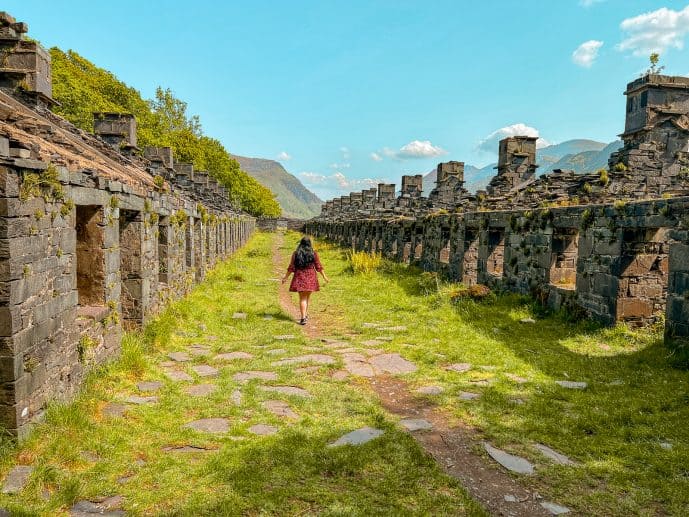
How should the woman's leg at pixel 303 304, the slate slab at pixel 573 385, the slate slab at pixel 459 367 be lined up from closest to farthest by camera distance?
the slate slab at pixel 573 385, the slate slab at pixel 459 367, the woman's leg at pixel 303 304

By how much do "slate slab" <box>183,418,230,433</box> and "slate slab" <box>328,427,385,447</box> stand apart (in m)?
1.15

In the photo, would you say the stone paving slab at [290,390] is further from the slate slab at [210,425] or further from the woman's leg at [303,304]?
the woman's leg at [303,304]

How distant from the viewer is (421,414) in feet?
16.6

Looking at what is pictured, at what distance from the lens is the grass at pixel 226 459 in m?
3.39

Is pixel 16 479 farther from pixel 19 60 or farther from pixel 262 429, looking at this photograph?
pixel 19 60

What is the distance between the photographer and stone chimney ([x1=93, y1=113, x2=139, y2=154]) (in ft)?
38.1

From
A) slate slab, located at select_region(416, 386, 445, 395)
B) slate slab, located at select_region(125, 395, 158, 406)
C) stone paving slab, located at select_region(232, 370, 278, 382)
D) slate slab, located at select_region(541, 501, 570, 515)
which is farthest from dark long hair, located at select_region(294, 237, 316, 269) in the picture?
slate slab, located at select_region(541, 501, 570, 515)

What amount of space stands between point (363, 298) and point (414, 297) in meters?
1.34

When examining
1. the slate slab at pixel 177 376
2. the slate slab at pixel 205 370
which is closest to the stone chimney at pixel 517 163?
the slate slab at pixel 205 370

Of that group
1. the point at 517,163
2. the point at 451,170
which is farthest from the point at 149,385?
the point at 451,170

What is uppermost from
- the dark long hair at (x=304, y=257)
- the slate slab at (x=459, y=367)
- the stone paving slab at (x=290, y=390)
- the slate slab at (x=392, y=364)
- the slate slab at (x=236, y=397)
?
the dark long hair at (x=304, y=257)

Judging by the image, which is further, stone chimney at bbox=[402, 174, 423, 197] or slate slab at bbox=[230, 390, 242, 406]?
stone chimney at bbox=[402, 174, 423, 197]

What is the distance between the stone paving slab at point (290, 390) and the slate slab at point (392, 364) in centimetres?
134

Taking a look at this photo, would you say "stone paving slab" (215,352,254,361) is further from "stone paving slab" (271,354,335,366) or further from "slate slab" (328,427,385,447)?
"slate slab" (328,427,385,447)
